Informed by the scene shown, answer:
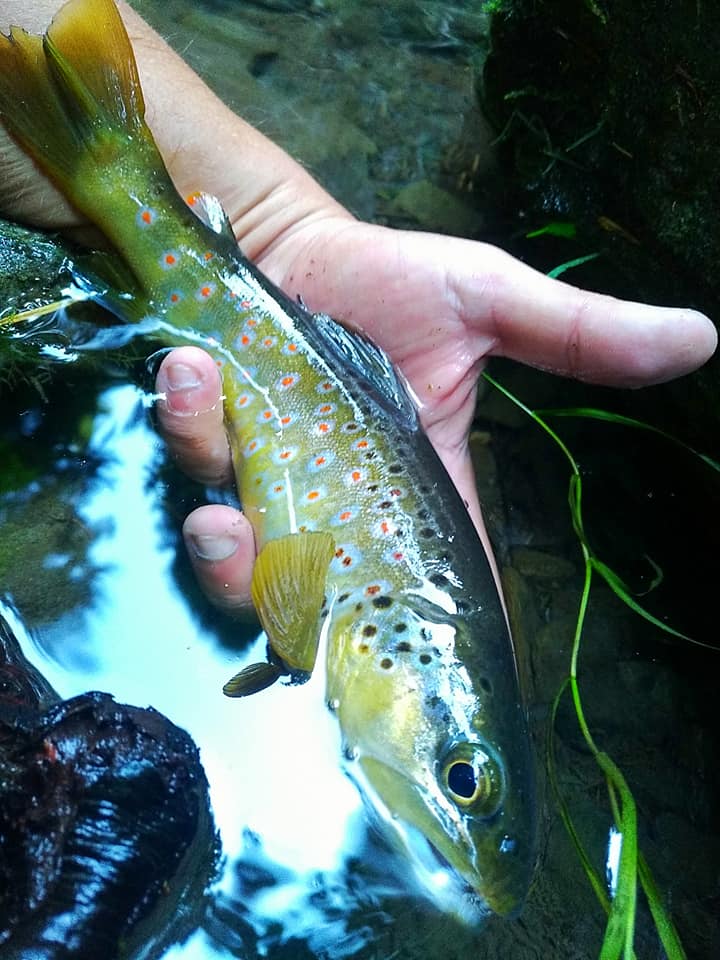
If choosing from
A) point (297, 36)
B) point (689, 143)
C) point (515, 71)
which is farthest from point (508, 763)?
point (297, 36)

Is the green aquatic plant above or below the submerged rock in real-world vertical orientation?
below

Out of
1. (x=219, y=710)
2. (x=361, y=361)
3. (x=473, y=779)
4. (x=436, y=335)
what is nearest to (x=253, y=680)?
(x=219, y=710)

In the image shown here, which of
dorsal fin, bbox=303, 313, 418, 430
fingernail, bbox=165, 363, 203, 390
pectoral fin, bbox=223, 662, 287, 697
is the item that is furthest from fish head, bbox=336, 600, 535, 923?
fingernail, bbox=165, 363, 203, 390

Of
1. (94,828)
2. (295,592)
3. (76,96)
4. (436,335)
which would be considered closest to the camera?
(94,828)

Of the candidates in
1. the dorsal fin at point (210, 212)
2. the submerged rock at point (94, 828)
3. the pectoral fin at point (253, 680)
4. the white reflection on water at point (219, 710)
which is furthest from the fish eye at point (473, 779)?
the dorsal fin at point (210, 212)

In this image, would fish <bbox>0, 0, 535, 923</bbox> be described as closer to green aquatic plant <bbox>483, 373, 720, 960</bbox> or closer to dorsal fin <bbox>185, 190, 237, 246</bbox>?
dorsal fin <bbox>185, 190, 237, 246</bbox>

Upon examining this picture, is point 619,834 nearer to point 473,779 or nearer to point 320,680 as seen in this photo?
point 473,779
